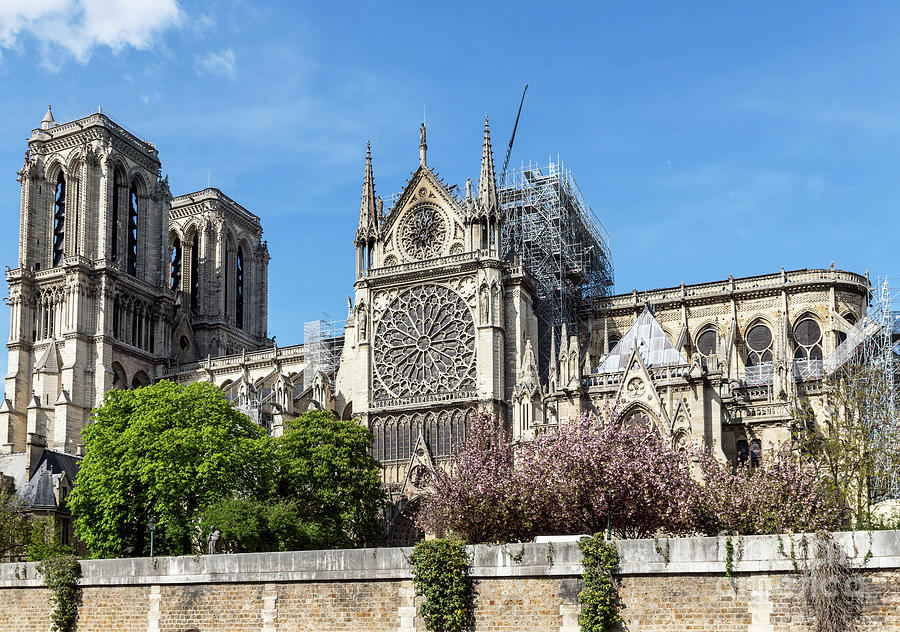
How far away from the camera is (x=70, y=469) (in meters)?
53.9

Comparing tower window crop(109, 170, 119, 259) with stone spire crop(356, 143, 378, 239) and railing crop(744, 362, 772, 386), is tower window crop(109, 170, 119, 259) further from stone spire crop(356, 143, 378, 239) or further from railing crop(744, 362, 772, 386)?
railing crop(744, 362, 772, 386)

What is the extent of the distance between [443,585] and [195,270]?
220 feet

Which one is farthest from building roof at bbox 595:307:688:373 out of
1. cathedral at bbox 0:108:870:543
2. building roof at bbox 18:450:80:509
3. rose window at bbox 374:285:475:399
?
building roof at bbox 18:450:80:509

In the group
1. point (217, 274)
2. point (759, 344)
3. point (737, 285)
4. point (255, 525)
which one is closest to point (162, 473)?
point (255, 525)

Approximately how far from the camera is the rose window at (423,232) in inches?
2296

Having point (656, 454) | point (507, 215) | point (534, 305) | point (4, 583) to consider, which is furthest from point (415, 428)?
point (4, 583)

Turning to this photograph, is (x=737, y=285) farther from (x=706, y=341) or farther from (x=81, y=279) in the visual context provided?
(x=81, y=279)

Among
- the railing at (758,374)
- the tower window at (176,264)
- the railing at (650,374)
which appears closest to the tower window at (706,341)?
the railing at (758,374)

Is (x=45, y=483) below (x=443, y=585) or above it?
above

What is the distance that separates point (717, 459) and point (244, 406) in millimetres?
29115

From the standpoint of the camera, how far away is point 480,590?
24250 mm

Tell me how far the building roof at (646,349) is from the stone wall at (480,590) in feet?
81.3

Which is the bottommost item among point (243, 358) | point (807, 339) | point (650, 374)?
point (650, 374)

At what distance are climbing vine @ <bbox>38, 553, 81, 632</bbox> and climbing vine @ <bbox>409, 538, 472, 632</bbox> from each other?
981cm
